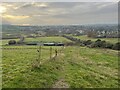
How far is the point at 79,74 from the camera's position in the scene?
821 inches

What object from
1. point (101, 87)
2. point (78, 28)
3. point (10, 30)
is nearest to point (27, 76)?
point (101, 87)

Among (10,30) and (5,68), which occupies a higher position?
(10,30)

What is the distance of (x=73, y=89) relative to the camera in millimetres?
16406

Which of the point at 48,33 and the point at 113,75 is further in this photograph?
the point at 48,33

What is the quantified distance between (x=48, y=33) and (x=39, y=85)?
213ft

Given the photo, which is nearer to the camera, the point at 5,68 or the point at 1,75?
the point at 1,75

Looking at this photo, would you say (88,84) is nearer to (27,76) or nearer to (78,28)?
(27,76)

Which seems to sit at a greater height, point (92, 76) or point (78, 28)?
point (78, 28)

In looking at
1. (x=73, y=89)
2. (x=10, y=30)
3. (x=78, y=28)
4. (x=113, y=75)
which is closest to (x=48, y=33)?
(x=10, y=30)

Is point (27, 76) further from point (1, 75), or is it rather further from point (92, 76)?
point (92, 76)

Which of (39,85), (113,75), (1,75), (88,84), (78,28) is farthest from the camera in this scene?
(78,28)

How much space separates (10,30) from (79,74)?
5946 cm

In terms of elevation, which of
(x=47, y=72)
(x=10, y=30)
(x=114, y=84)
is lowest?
(x=114, y=84)

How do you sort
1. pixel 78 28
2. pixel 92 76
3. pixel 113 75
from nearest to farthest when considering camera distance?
pixel 92 76
pixel 113 75
pixel 78 28
